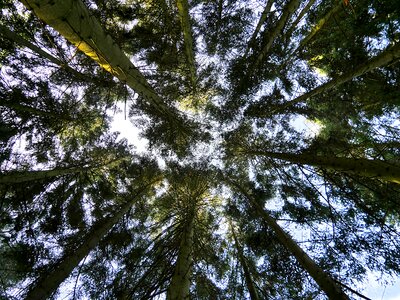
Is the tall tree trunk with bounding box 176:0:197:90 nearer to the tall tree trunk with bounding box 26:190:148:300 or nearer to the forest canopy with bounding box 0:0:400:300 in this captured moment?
the forest canopy with bounding box 0:0:400:300

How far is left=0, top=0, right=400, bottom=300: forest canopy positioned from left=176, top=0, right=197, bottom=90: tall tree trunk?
0.22ft

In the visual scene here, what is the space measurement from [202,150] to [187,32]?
4.93 meters

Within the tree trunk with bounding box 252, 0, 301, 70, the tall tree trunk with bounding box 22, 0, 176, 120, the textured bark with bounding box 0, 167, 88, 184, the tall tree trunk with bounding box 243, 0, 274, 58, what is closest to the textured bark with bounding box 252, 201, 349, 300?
the tall tree trunk with bounding box 22, 0, 176, 120

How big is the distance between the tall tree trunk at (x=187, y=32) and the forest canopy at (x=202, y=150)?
67 mm

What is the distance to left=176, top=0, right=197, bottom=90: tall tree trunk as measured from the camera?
6.21m

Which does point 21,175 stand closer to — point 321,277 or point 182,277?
point 182,277

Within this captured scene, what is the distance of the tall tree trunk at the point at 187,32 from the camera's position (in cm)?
621

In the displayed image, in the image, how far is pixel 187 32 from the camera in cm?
713

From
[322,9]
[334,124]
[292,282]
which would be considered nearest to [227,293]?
[292,282]

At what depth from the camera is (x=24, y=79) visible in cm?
734

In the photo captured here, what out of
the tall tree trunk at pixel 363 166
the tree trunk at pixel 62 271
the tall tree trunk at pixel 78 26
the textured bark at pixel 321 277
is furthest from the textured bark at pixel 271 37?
the tree trunk at pixel 62 271

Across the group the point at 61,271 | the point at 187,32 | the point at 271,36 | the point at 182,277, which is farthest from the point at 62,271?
the point at 271,36

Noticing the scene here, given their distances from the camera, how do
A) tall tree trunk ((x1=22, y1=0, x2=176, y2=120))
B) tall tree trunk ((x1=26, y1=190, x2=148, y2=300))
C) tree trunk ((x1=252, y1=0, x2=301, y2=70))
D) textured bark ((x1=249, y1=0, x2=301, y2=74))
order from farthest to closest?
textured bark ((x1=249, y1=0, x2=301, y2=74)) → tree trunk ((x1=252, y1=0, x2=301, y2=70)) → tall tree trunk ((x1=26, y1=190, x2=148, y2=300)) → tall tree trunk ((x1=22, y1=0, x2=176, y2=120))

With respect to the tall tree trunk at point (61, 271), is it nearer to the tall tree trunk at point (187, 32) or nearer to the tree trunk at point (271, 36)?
the tall tree trunk at point (187, 32)
